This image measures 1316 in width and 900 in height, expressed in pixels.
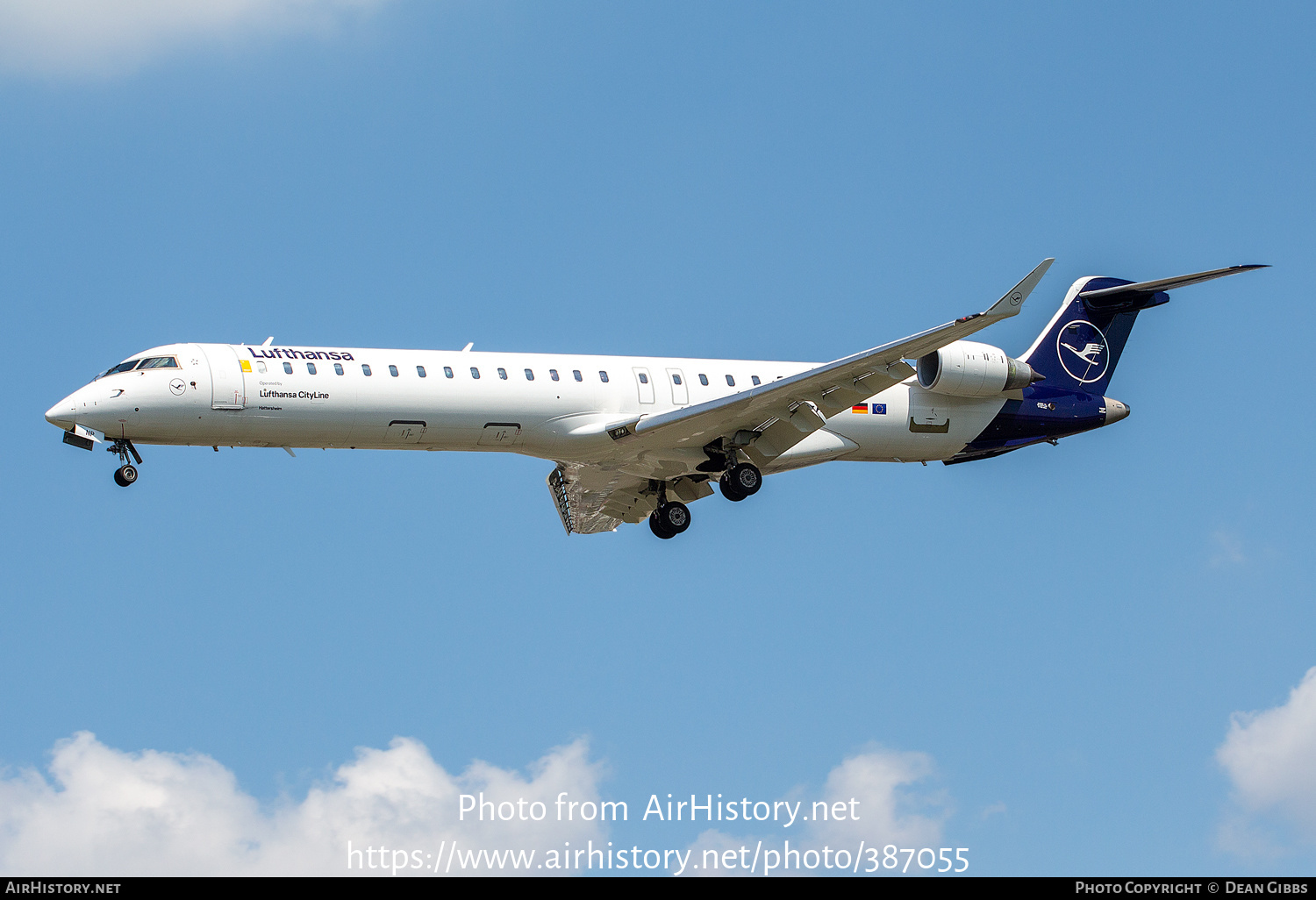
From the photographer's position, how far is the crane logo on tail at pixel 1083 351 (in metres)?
31.0

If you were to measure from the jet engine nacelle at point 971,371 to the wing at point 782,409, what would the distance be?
274cm

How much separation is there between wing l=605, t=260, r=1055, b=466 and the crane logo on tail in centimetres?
698

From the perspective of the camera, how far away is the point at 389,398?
995 inches

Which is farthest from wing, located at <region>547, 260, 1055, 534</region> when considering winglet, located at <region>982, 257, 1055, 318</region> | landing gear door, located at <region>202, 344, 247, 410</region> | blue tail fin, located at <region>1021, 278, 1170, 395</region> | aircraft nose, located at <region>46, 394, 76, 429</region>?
aircraft nose, located at <region>46, 394, 76, 429</region>

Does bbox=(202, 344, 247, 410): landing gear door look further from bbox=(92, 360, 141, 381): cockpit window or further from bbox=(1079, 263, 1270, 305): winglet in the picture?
bbox=(1079, 263, 1270, 305): winglet

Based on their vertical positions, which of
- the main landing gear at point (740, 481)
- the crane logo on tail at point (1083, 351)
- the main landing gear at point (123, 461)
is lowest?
the main landing gear at point (123, 461)

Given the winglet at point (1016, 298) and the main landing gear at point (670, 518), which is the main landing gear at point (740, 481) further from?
the winglet at point (1016, 298)

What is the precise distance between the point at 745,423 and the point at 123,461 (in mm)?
10677

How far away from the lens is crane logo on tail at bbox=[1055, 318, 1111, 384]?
31.0 m

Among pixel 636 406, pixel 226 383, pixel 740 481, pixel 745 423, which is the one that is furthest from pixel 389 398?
pixel 740 481

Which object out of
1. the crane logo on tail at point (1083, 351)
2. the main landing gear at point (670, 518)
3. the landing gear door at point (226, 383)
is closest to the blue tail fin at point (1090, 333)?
the crane logo on tail at point (1083, 351)
